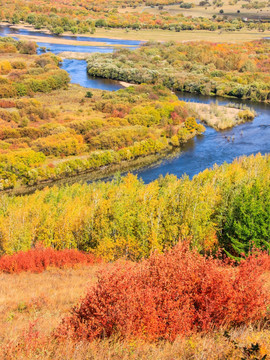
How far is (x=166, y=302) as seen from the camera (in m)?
9.20

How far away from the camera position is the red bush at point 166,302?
8641 millimetres

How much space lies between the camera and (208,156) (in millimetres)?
48156

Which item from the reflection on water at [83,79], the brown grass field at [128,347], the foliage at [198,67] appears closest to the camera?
the brown grass field at [128,347]

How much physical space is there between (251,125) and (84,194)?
4095 centimetres

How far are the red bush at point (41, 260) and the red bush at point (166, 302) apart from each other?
1134cm

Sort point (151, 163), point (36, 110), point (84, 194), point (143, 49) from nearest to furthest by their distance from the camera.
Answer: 1. point (84, 194)
2. point (151, 163)
3. point (36, 110)
4. point (143, 49)

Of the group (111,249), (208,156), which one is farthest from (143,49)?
(111,249)

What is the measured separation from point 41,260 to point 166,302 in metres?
13.4

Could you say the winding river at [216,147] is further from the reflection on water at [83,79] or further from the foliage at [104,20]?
the foliage at [104,20]

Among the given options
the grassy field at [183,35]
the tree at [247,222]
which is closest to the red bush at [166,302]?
the tree at [247,222]

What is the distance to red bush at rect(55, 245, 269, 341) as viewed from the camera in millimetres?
8641

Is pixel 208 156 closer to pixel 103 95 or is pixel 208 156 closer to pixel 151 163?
pixel 151 163

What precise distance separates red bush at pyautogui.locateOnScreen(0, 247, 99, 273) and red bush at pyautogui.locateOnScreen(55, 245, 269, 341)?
11.3m

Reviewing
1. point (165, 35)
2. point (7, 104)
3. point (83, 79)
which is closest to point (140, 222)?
point (7, 104)
